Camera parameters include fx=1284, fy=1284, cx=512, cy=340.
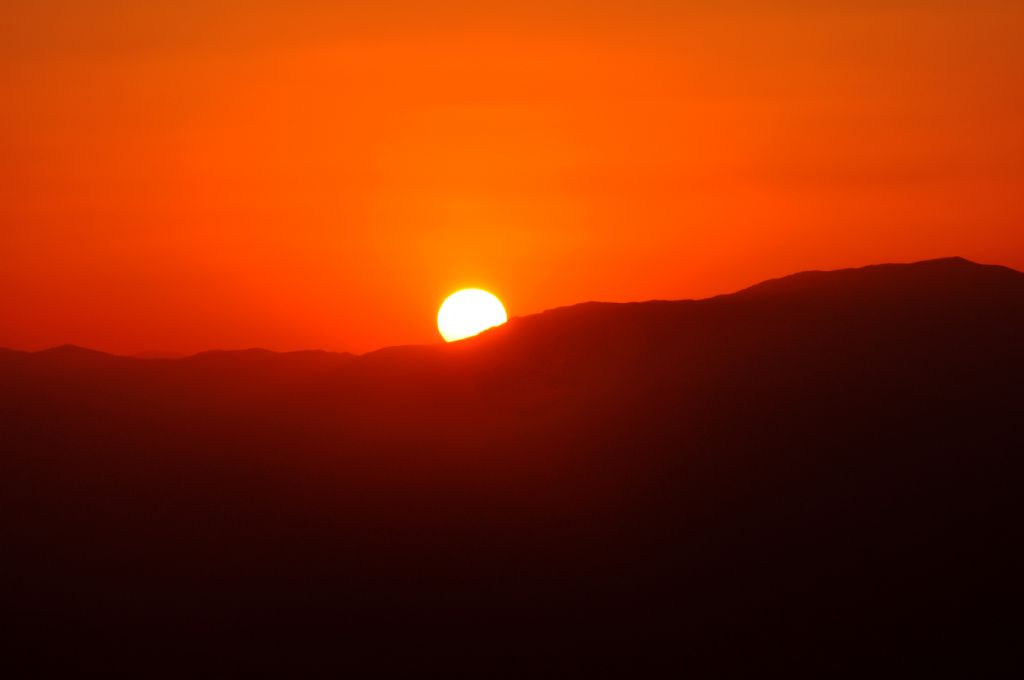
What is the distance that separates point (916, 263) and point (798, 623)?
807 inches

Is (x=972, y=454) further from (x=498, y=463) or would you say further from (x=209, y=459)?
(x=209, y=459)

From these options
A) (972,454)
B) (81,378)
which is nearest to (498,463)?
(972,454)

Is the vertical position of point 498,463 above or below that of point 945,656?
above

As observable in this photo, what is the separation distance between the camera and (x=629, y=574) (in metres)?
35.1

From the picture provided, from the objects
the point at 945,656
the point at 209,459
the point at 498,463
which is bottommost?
the point at 945,656

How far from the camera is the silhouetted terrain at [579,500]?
32.8m

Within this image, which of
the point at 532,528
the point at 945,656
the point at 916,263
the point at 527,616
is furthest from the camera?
the point at 916,263

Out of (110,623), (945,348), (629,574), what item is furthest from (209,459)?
(945,348)

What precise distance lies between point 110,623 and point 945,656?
22032mm

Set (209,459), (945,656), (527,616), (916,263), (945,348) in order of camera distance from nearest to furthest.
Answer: (945,656)
(527,616)
(945,348)
(209,459)
(916,263)

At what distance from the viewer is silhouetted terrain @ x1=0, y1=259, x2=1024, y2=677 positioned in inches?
1289

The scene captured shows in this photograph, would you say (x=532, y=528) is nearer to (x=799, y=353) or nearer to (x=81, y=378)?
(x=799, y=353)

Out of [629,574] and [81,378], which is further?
[81,378]

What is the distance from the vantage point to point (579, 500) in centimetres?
3884
